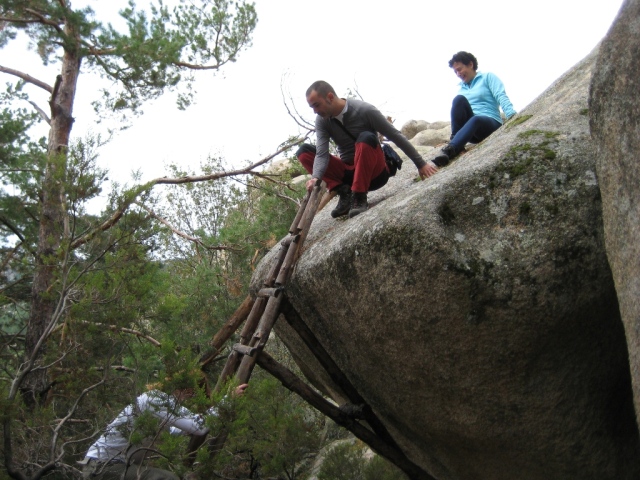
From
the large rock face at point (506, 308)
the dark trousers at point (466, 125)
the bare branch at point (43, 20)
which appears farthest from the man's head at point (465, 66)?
the bare branch at point (43, 20)

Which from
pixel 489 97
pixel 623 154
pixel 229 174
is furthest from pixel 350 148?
pixel 229 174

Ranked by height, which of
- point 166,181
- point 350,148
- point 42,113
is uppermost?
point 42,113

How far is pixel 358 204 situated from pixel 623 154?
2530 mm

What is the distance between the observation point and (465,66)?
634 cm

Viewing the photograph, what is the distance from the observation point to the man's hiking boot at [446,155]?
5500 millimetres

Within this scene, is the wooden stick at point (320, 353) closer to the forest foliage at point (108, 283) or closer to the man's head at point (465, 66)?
the forest foliage at point (108, 283)

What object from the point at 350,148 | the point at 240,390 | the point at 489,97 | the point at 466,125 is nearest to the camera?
the point at 240,390

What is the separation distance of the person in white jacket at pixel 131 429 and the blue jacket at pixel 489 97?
11.8 ft

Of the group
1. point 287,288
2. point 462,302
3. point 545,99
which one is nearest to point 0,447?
point 287,288

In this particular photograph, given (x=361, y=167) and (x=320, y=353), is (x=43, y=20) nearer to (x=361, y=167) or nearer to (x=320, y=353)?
(x=361, y=167)

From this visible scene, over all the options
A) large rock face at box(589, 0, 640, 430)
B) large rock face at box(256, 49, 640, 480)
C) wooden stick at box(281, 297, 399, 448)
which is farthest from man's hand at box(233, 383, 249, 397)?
large rock face at box(589, 0, 640, 430)

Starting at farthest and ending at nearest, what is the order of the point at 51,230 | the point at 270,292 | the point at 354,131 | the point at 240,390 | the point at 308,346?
the point at 51,230, the point at 354,131, the point at 308,346, the point at 270,292, the point at 240,390

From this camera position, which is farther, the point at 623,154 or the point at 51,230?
the point at 51,230

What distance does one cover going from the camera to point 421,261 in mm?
3465
